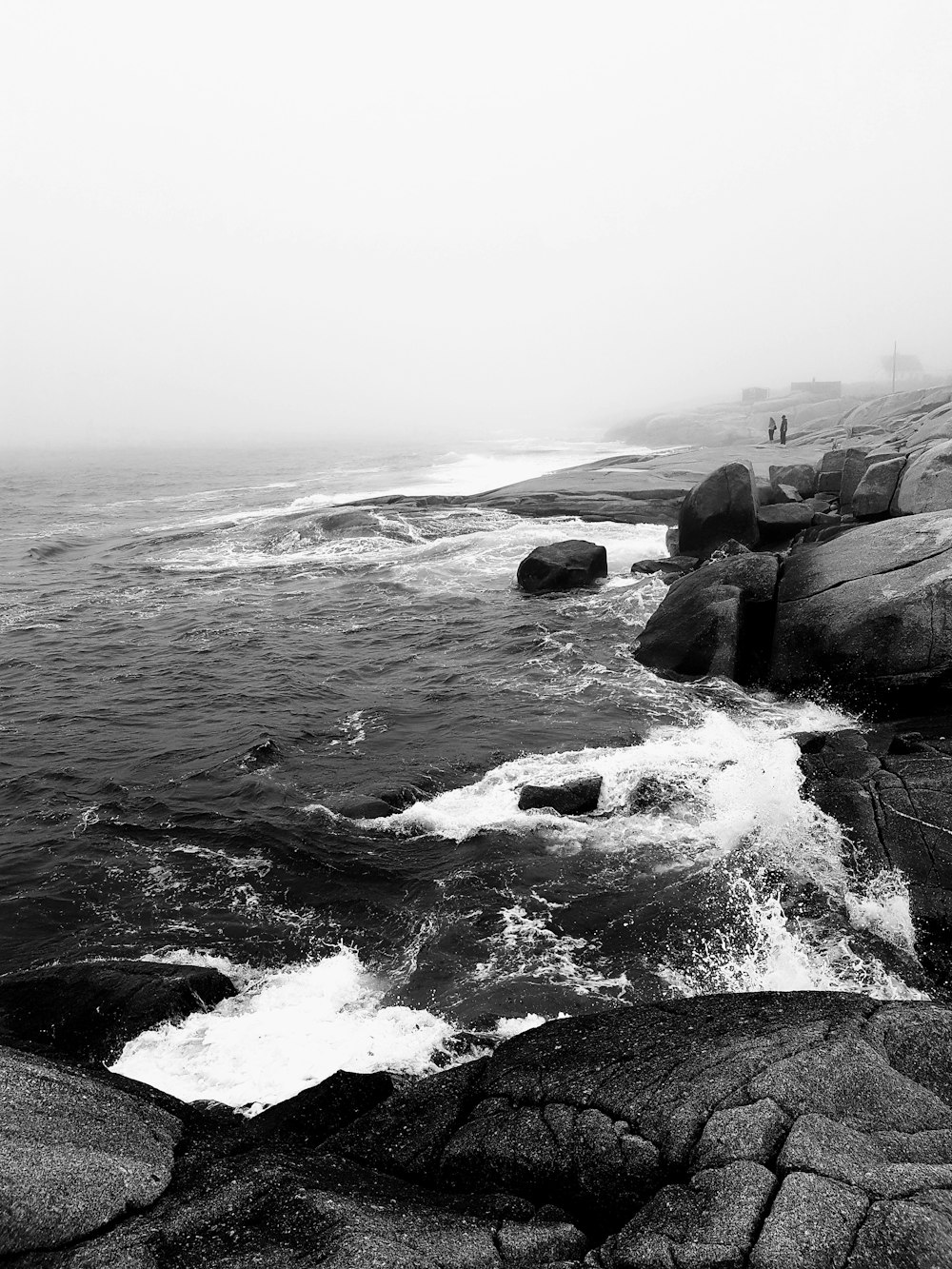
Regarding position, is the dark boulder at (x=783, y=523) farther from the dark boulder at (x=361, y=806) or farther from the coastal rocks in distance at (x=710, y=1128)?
the coastal rocks in distance at (x=710, y=1128)

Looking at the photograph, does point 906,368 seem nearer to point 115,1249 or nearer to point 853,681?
point 853,681

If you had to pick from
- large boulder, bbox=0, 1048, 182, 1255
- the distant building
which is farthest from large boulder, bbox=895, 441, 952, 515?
the distant building

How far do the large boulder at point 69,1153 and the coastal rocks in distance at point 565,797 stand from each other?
629cm

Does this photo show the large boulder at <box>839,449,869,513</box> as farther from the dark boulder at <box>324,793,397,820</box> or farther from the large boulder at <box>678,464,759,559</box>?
the dark boulder at <box>324,793,397,820</box>

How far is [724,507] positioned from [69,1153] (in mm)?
20093

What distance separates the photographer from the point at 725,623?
14.4m

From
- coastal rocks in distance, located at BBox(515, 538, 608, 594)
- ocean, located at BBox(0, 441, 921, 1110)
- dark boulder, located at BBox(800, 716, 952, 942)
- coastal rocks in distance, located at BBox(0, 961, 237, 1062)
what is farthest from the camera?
coastal rocks in distance, located at BBox(515, 538, 608, 594)

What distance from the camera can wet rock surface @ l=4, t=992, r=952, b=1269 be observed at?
145 inches

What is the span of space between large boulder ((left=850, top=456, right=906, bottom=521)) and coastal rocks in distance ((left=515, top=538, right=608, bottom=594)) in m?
7.20

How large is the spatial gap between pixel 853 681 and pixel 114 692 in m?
14.4

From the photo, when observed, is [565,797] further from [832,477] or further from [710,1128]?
[832,477]

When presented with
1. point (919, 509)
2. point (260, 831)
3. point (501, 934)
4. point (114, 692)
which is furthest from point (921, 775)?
point (114, 692)

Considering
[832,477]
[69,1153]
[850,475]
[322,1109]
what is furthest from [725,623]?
[832,477]

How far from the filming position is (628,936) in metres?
7.91
